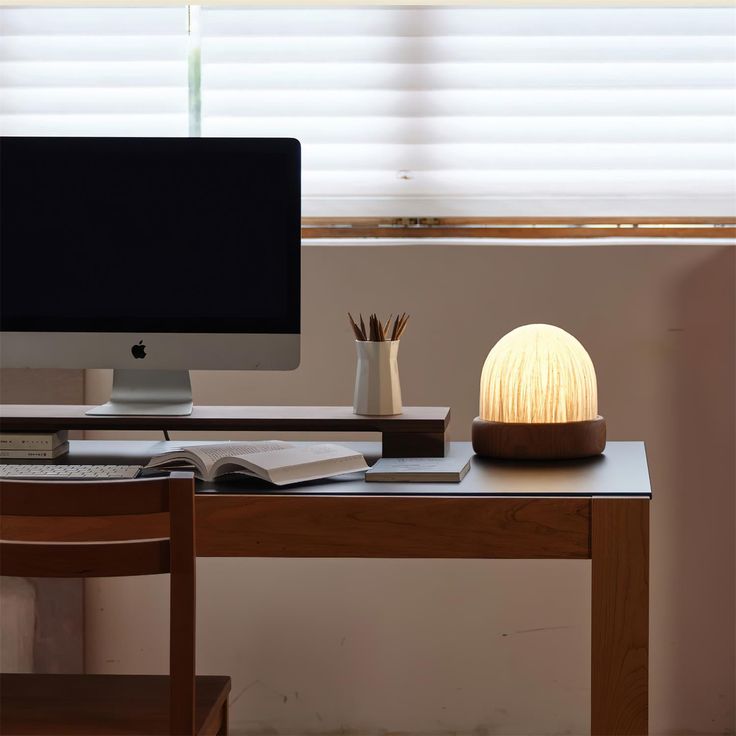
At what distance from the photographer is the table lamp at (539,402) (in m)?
1.84

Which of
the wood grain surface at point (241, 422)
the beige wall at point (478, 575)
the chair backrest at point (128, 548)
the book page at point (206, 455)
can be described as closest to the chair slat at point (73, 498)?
the chair backrest at point (128, 548)

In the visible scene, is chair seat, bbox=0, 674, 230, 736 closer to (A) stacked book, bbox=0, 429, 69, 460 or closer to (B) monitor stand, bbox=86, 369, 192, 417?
(A) stacked book, bbox=0, 429, 69, 460

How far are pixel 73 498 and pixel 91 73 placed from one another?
158 centimetres

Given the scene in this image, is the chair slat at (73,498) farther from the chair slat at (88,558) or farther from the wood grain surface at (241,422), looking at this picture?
the wood grain surface at (241,422)

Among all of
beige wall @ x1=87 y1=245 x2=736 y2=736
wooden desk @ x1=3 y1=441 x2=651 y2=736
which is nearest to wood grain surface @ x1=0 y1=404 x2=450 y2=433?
wooden desk @ x1=3 y1=441 x2=651 y2=736

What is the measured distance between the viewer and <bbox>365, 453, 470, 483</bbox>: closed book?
1627mm

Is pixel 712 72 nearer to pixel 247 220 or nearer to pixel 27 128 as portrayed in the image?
pixel 247 220

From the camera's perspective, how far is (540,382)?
1.89m

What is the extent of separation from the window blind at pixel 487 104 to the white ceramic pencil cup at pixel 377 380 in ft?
2.03

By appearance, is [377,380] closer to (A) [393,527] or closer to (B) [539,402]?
(B) [539,402]

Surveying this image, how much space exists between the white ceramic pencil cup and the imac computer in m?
0.13

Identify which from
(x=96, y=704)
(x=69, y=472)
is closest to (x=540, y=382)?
(x=69, y=472)

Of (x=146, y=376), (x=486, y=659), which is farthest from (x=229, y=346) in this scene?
(x=486, y=659)

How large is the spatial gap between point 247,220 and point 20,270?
434 mm
